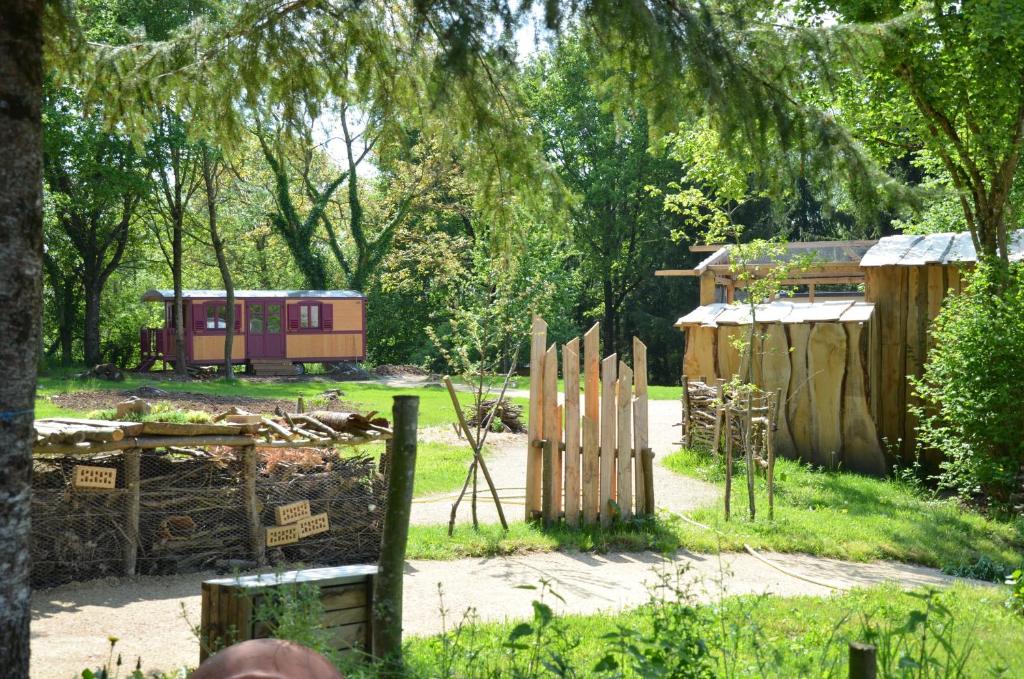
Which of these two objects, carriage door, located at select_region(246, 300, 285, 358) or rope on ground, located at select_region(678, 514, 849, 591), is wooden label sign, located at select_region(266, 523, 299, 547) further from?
carriage door, located at select_region(246, 300, 285, 358)

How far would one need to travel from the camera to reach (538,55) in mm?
4828

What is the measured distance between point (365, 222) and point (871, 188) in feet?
128

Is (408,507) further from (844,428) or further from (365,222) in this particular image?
(365,222)

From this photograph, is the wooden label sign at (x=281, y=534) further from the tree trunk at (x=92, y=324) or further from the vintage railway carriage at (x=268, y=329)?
the tree trunk at (x=92, y=324)

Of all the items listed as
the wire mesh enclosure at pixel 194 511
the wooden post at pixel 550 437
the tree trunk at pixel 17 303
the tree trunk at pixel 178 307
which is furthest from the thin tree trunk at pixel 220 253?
the tree trunk at pixel 17 303

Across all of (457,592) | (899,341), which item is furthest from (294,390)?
(457,592)

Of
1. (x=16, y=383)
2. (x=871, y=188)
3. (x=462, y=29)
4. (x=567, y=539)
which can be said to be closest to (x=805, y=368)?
(x=567, y=539)

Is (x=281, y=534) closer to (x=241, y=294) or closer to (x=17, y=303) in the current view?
(x=17, y=303)

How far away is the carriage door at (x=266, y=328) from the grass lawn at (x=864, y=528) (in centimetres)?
2382

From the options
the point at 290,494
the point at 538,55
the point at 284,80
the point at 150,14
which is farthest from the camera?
the point at 150,14

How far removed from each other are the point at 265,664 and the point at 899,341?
458 inches

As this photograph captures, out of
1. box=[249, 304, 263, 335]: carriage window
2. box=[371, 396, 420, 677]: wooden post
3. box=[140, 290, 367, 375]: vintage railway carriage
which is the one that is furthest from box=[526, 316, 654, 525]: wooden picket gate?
box=[249, 304, 263, 335]: carriage window

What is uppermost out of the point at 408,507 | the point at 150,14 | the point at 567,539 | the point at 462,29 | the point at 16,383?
the point at 150,14

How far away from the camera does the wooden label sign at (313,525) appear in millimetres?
7945
